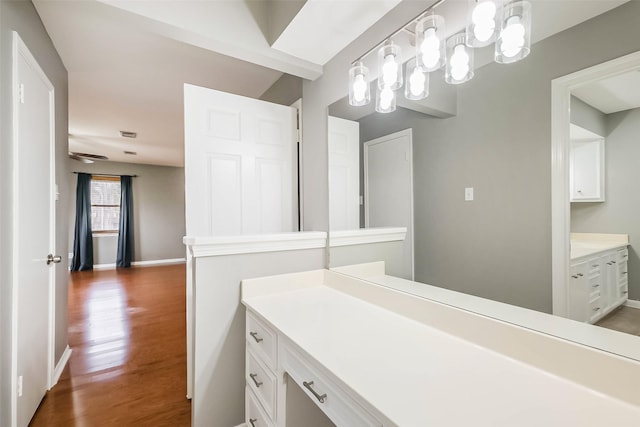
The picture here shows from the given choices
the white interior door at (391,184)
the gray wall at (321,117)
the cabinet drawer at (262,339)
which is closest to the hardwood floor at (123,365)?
the cabinet drawer at (262,339)

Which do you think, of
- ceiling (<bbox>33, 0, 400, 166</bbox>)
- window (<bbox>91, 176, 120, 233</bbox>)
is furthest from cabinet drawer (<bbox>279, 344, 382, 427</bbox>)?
window (<bbox>91, 176, 120, 233</bbox>)

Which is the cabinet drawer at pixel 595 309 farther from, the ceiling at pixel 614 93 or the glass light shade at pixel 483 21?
the glass light shade at pixel 483 21

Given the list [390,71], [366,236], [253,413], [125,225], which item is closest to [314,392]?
[253,413]

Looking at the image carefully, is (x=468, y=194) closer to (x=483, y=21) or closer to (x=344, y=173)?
(x=483, y=21)

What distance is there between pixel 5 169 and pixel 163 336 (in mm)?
2044

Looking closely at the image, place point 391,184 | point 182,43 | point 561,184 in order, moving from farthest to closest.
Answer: point 182,43 → point 391,184 → point 561,184

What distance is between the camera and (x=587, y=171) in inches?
29.5

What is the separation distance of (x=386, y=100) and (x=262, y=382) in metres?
1.44

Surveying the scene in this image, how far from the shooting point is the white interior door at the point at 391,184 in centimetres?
122

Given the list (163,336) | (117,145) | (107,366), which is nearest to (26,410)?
(107,366)

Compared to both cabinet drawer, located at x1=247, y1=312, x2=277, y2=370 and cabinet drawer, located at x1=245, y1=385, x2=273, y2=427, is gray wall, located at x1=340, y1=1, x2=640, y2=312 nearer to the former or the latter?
cabinet drawer, located at x1=247, y1=312, x2=277, y2=370

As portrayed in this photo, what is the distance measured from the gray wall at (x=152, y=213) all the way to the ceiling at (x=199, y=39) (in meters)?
3.72

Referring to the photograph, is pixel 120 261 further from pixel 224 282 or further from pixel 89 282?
pixel 224 282

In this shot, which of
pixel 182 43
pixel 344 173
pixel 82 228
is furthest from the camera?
pixel 82 228
